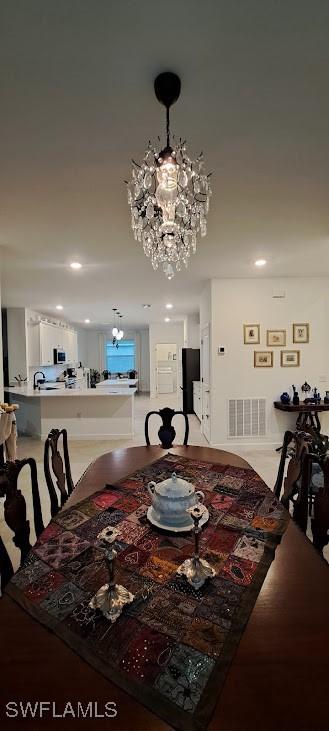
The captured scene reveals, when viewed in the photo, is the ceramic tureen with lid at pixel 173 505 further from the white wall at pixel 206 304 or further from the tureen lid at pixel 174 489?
the white wall at pixel 206 304

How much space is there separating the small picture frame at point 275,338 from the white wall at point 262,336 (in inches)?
2.5

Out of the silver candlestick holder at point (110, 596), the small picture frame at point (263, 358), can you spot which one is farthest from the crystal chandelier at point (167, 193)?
the small picture frame at point (263, 358)

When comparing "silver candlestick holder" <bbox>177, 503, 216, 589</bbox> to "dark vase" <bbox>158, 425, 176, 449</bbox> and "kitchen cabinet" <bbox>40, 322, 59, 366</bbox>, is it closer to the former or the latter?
"dark vase" <bbox>158, 425, 176, 449</bbox>

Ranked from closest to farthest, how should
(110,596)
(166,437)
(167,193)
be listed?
(110,596)
(167,193)
(166,437)

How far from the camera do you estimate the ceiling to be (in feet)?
3.65

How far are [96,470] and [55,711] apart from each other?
4.57 feet

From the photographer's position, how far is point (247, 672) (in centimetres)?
71

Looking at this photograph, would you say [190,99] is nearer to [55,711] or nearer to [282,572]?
[282,572]

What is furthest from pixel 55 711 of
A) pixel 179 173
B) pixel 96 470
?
pixel 179 173

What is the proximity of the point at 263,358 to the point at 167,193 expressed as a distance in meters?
3.50

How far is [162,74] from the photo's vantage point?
131 centimetres

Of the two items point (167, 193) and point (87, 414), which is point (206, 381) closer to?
point (87, 414)

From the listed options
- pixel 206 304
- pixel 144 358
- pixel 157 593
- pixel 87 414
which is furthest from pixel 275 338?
pixel 144 358

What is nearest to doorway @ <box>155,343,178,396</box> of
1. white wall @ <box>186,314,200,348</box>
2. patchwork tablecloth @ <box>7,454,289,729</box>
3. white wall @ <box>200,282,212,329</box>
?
white wall @ <box>186,314,200,348</box>
